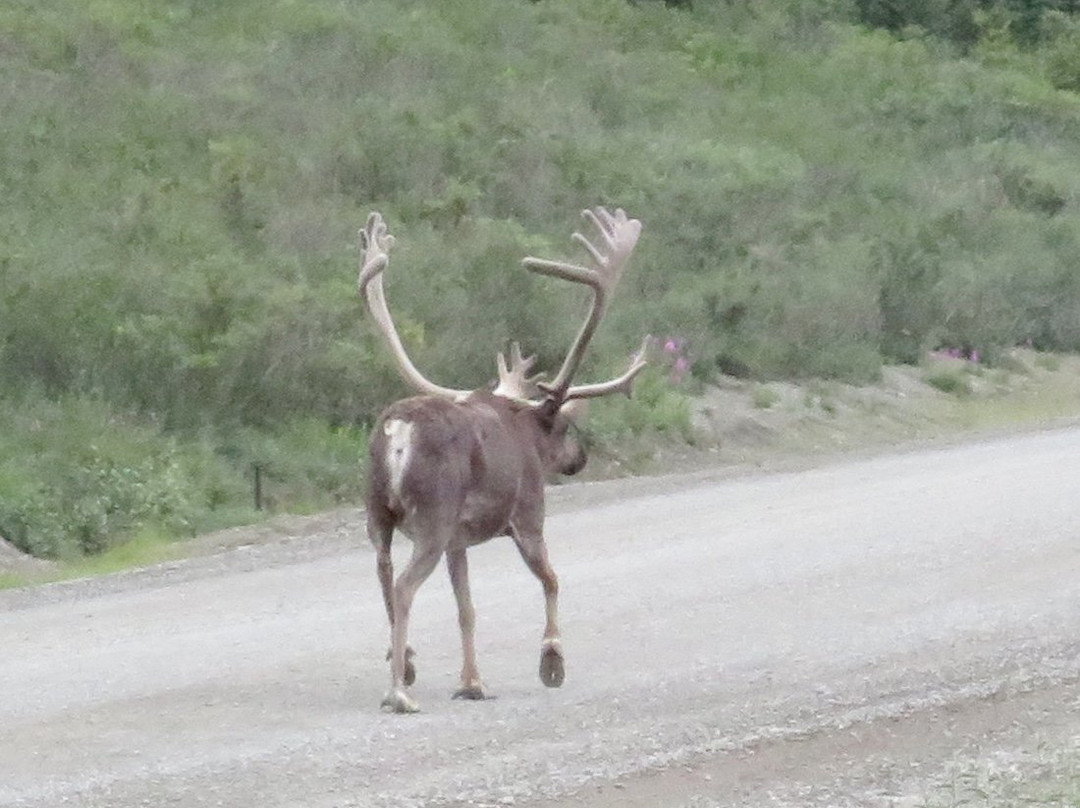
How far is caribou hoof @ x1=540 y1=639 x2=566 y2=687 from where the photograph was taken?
9359 millimetres

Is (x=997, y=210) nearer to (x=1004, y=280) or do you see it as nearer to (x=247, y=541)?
(x=1004, y=280)

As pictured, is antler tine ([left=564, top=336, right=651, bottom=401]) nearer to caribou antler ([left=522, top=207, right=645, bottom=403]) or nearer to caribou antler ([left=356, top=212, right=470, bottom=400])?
caribou antler ([left=522, top=207, right=645, bottom=403])

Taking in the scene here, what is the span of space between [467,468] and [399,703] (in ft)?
3.09

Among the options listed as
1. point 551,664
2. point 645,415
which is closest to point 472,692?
point 551,664

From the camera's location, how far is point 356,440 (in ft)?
57.9

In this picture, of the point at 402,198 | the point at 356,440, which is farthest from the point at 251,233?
the point at 356,440

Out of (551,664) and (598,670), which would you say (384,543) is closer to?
(551,664)

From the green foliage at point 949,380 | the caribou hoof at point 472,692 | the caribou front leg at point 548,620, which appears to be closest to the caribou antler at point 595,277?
the caribou front leg at point 548,620

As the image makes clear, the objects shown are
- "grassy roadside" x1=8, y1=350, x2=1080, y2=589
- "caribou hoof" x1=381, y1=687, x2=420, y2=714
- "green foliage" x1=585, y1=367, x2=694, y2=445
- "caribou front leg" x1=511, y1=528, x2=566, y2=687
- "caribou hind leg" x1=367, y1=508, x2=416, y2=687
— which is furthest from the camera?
"green foliage" x1=585, y1=367, x2=694, y2=445

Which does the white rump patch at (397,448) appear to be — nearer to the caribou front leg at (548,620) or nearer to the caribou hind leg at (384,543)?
the caribou hind leg at (384,543)

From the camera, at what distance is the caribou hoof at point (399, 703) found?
8844 millimetres

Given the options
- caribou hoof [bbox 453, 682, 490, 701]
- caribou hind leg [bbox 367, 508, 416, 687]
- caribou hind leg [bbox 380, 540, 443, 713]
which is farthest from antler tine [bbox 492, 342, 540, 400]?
caribou hoof [bbox 453, 682, 490, 701]

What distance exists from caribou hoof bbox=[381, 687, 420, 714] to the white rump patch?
0.76m

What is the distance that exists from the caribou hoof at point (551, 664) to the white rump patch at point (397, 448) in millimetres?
1023
